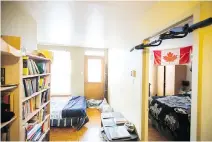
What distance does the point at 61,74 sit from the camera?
17.8 ft

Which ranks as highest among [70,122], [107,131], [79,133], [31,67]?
[31,67]

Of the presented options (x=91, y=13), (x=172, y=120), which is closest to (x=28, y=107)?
(x=91, y=13)

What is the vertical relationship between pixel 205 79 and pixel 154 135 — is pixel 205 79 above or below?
above

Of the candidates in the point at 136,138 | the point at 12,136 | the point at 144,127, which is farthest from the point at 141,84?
the point at 12,136

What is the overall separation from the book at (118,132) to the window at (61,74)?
322cm

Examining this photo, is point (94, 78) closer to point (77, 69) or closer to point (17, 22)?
point (77, 69)

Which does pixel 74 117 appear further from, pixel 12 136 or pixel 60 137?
pixel 12 136

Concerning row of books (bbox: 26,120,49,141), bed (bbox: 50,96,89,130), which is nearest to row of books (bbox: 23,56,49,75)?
row of books (bbox: 26,120,49,141)

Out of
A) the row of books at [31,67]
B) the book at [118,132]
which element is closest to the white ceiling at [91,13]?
the row of books at [31,67]

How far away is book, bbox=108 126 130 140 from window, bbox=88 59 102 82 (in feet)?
10.1

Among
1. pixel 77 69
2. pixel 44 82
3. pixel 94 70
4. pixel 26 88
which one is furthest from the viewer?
pixel 94 70

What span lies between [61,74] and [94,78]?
1.29 m

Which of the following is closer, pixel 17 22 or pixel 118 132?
pixel 17 22

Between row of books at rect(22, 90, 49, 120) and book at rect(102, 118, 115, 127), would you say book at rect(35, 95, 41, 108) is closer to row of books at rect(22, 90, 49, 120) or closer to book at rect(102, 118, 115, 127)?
row of books at rect(22, 90, 49, 120)
